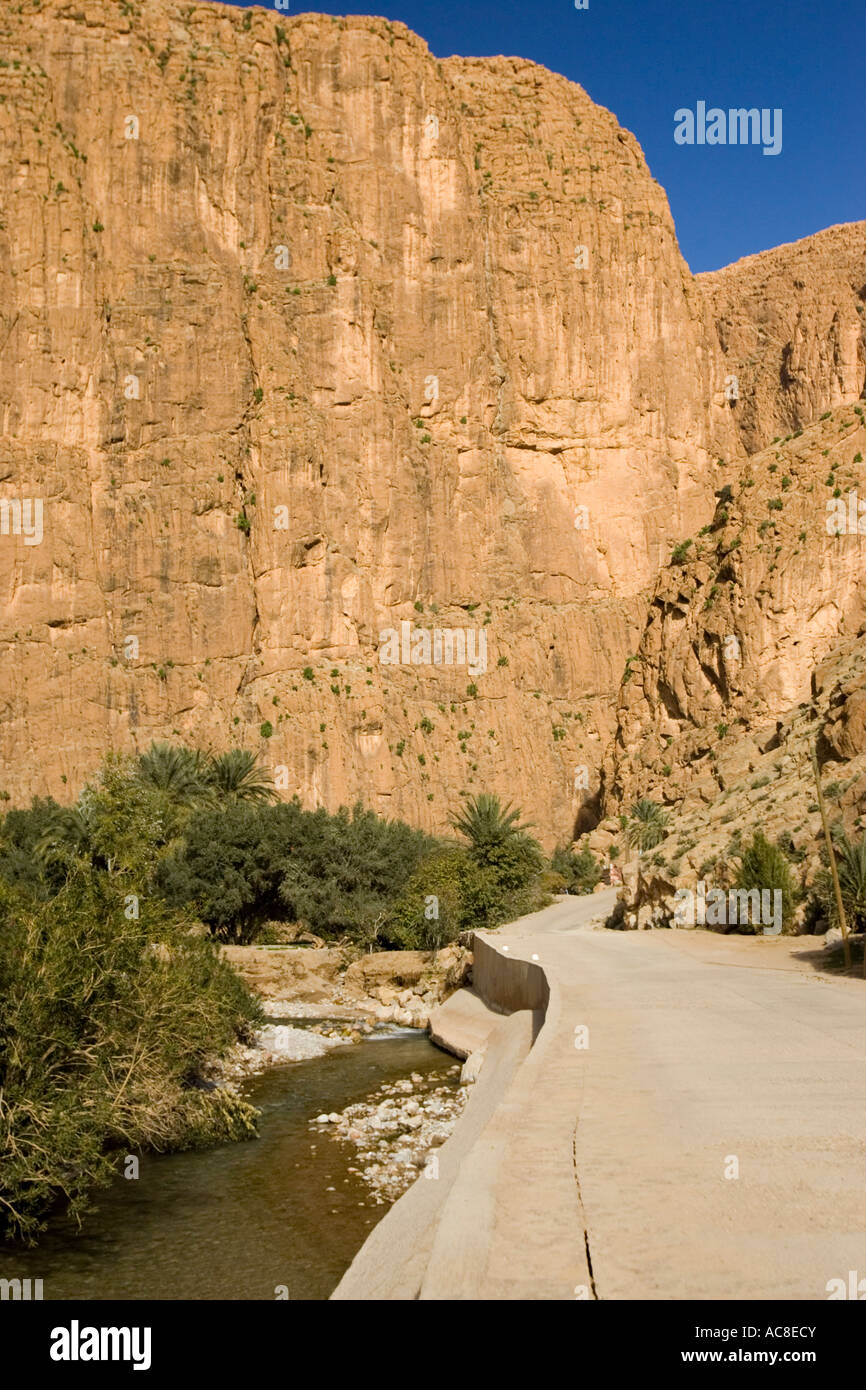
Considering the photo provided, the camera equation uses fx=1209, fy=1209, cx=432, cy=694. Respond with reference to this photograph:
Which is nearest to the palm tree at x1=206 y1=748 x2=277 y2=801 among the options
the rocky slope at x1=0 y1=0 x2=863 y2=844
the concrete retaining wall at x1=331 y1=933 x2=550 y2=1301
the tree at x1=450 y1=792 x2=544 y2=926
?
the tree at x1=450 y1=792 x2=544 y2=926

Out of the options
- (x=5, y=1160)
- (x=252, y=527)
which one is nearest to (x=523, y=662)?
(x=252, y=527)

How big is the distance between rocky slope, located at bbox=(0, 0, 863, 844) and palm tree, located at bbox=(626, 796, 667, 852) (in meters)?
20.9

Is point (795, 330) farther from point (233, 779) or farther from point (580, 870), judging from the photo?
point (233, 779)

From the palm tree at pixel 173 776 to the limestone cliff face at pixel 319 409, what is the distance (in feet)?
68.3

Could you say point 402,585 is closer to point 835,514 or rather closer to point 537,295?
point 537,295

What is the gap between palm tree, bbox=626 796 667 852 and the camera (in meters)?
41.2

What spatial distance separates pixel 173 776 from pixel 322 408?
118 feet

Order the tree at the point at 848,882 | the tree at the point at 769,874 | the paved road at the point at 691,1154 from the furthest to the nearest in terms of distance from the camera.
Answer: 1. the tree at the point at 769,874
2. the tree at the point at 848,882
3. the paved road at the point at 691,1154

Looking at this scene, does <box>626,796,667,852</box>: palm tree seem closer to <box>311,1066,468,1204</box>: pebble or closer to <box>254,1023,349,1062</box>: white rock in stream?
<box>254,1023,349,1062</box>: white rock in stream

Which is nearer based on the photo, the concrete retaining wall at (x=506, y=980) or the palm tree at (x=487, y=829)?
the concrete retaining wall at (x=506, y=980)

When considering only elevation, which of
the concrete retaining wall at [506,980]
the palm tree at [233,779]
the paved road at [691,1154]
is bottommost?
the concrete retaining wall at [506,980]

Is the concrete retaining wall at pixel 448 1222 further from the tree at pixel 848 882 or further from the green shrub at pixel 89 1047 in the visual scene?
the tree at pixel 848 882

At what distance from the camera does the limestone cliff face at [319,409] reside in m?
66.4

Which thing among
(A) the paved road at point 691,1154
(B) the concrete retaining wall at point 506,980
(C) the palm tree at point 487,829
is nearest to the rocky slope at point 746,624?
(C) the palm tree at point 487,829
